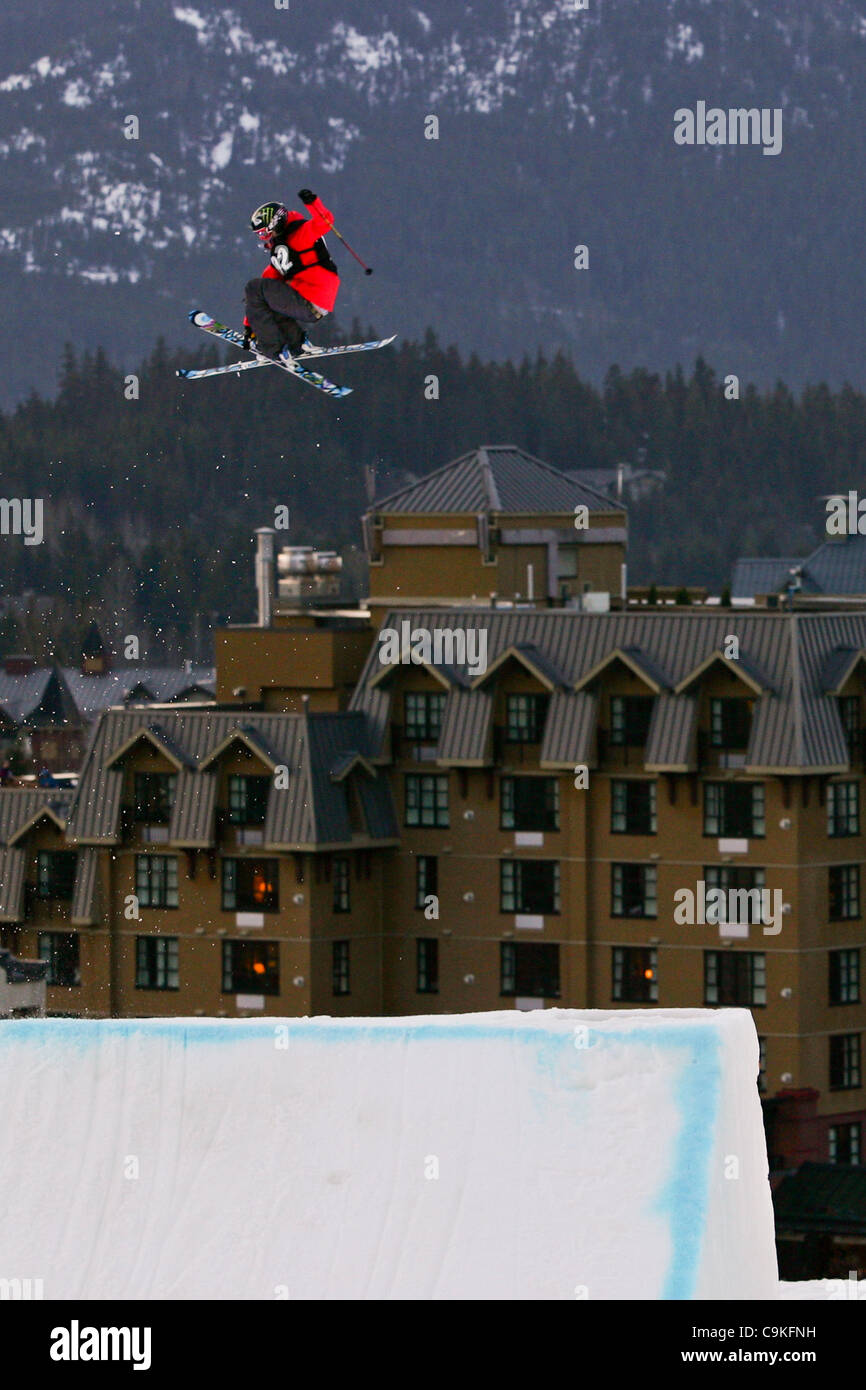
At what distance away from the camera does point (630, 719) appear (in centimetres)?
9206

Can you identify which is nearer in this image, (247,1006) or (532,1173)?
(532,1173)

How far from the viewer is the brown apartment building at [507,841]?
89.4 metres

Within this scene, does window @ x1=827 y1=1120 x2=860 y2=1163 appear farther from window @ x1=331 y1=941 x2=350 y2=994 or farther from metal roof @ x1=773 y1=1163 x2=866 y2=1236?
window @ x1=331 y1=941 x2=350 y2=994

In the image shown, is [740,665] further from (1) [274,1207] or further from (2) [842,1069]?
(1) [274,1207]

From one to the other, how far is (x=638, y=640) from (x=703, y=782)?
181 inches

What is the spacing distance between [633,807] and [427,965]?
663cm

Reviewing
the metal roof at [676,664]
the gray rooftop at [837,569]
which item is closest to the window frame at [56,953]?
the metal roof at [676,664]

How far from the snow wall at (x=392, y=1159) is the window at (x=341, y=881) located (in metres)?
61.3

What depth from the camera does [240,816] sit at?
92312 millimetres

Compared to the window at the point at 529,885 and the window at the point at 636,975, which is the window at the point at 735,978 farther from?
the window at the point at 529,885

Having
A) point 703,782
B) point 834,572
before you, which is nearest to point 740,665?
point 703,782

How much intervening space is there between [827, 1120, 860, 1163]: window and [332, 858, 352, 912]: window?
45.6ft

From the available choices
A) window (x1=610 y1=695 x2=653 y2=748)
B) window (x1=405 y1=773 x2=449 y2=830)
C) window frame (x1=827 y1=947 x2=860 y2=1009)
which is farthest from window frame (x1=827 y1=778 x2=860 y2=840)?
window (x1=405 y1=773 x2=449 y2=830)
